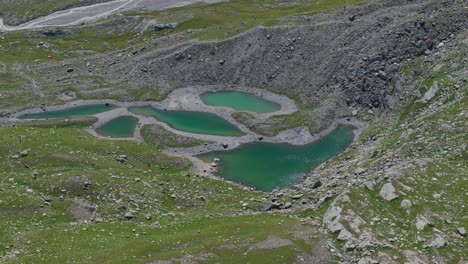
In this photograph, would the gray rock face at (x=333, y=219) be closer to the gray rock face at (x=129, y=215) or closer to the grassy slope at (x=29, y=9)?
the gray rock face at (x=129, y=215)

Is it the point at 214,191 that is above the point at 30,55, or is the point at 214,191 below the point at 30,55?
below

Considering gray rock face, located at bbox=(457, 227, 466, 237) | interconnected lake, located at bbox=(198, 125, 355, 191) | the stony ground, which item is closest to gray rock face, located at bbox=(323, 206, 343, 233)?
the stony ground

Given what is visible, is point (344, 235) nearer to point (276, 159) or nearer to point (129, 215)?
point (129, 215)

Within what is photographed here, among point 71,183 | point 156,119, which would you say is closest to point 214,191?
point 71,183

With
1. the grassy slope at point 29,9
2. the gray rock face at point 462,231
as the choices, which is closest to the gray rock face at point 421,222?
the gray rock face at point 462,231

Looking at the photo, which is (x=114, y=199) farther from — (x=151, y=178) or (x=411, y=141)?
(x=411, y=141)

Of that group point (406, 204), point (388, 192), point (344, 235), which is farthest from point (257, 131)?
point (344, 235)
